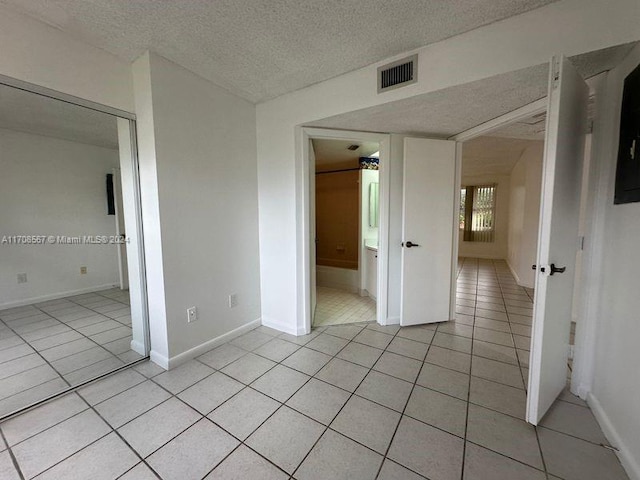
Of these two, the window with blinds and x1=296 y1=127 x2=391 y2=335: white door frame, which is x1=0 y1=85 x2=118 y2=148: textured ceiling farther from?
the window with blinds

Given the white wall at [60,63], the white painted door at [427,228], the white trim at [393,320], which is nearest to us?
the white wall at [60,63]

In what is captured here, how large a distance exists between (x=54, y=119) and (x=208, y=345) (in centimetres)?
265

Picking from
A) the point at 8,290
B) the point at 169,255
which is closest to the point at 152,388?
the point at 169,255

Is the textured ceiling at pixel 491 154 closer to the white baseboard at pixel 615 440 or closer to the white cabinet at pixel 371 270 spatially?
the white cabinet at pixel 371 270

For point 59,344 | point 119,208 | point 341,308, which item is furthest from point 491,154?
point 59,344

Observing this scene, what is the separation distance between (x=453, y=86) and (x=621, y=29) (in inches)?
29.6

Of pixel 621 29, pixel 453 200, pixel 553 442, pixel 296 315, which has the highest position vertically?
pixel 621 29

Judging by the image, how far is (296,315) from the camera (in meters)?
2.65

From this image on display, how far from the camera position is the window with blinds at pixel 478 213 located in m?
7.17

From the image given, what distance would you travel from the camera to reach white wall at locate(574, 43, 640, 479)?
125cm

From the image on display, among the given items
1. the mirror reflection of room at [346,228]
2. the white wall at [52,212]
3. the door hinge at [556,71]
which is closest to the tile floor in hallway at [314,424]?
the mirror reflection of room at [346,228]

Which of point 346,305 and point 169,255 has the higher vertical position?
point 169,255

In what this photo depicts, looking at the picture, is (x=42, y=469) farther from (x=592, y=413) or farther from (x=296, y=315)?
(x=592, y=413)

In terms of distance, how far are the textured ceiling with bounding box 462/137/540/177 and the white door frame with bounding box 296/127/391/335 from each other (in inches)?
76.2
